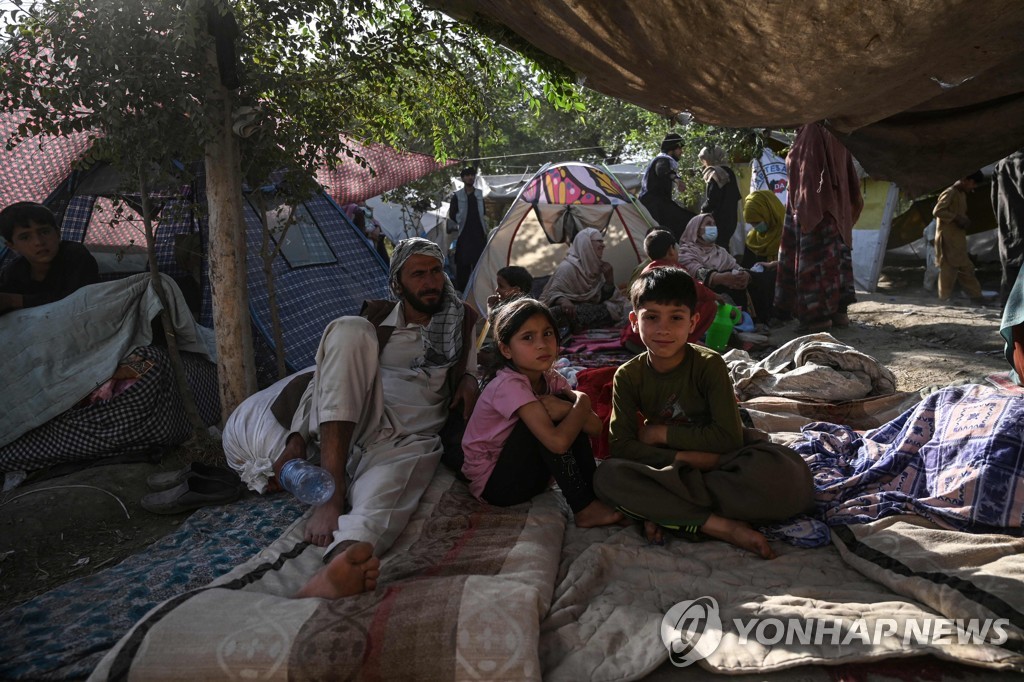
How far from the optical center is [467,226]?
387 inches

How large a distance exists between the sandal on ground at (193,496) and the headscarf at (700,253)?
16.4ft

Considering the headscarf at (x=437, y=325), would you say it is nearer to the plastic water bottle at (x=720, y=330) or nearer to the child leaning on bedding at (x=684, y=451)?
the child leaning on bedding at (x=684, y=451)

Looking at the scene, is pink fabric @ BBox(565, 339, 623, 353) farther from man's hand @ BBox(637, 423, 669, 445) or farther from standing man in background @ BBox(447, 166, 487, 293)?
standing man in background @ BBox(447, 166, 487, 293)

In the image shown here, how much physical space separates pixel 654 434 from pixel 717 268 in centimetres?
486

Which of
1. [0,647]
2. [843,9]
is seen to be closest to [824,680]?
[843,9]

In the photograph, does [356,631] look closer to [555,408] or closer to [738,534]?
[555,408]

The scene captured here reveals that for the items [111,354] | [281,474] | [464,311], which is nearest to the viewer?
[281,474]

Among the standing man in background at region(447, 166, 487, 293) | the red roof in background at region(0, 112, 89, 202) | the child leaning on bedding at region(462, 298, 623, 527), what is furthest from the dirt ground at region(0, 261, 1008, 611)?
the standing man in background at region(447, 166, 487, 293)

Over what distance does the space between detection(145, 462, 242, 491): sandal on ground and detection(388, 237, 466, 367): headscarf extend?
104 centimetres

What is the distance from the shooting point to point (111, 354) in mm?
3900

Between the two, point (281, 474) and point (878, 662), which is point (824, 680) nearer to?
point (878, 662)

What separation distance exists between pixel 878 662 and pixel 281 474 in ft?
6.89

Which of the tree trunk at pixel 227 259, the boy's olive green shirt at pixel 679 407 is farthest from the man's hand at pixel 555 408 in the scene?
the tree trunk at pixel 227 259

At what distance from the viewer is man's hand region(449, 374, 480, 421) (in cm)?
314
